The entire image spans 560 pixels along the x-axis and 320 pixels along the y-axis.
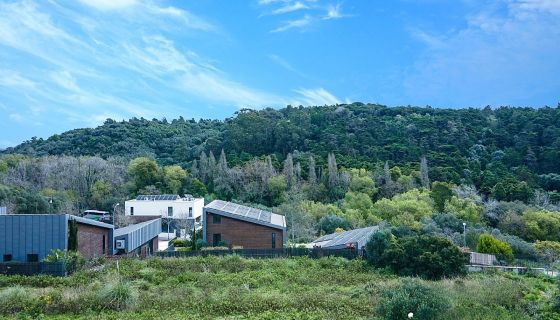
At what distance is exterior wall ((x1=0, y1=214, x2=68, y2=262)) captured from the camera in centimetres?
2595

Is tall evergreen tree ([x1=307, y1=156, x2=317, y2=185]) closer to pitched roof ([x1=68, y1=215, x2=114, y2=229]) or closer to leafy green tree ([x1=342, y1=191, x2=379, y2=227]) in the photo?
leafy green tree ([x1=342, y1=191, x2=379, y2=227])

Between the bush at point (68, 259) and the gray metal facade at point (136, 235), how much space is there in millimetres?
8460

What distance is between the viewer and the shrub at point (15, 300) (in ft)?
54.0

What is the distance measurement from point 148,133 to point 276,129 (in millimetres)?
27927

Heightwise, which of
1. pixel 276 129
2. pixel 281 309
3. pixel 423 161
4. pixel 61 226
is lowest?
pixel 281 309

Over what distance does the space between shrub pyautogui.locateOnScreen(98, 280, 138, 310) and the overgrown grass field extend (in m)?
0.03

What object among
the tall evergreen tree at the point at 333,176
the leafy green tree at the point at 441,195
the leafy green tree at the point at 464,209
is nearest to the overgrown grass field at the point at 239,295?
the leafy green tree at the point at 464,209

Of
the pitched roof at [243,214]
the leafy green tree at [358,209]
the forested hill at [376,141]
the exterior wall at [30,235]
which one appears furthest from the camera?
the forested hill at [376,141]

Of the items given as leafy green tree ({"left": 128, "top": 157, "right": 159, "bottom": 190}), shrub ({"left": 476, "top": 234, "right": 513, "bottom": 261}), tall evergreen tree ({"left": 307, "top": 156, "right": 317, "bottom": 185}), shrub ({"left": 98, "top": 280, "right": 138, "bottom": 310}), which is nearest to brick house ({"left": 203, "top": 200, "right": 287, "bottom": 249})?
shrub ({"left": 476, "top": 234, "right": 513, "bottom": 261})

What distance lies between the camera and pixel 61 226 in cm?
2605

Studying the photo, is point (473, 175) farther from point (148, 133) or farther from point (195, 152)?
point (148, 133)

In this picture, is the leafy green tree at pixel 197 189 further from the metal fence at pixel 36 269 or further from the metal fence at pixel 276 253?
the metal fence at pixel 36 269

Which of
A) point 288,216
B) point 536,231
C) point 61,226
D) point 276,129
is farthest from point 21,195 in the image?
point 536,231

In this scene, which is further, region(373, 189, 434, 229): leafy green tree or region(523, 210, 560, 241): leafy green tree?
region(373, 189, 434, 229): leafy green tree
